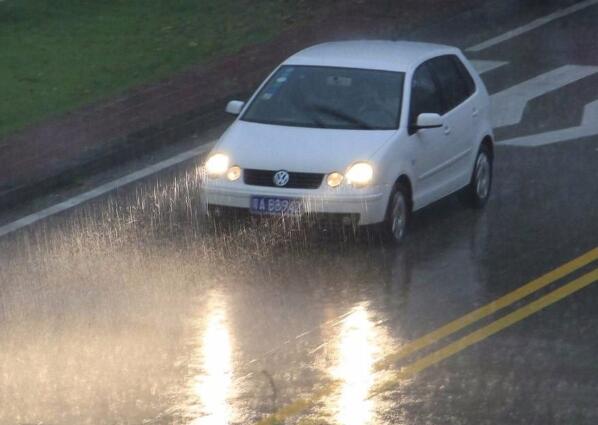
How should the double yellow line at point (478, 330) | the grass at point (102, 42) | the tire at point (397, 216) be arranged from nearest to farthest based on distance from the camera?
1. the double yellow line at point (478, 330)
2. the tire at point (397, 216)
3. the grass at point (102, 42)

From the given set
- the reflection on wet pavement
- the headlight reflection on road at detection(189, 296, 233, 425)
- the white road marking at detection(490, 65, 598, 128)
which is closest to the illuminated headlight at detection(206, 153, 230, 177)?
the reflection on wet pavement

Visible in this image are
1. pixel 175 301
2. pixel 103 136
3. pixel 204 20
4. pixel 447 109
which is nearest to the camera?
pixel 175 301

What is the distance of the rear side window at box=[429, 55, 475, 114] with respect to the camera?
13.7m

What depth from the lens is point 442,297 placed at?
11.0 meters

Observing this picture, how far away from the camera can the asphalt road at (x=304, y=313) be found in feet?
28.3

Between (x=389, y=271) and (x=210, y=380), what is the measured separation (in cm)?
300

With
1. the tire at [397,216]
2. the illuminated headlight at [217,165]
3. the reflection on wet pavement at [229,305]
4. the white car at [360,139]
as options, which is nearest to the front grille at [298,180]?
the white car at [360,139]

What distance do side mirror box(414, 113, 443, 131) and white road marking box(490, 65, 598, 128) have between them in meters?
4.79

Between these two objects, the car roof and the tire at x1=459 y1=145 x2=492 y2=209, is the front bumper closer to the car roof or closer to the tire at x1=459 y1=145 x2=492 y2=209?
the car roof

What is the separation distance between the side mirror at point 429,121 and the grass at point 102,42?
6209 mm

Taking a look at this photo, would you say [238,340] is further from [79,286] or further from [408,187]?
[408,187]

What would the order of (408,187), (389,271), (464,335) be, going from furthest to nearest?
(408,187), (389,271), (464,335)

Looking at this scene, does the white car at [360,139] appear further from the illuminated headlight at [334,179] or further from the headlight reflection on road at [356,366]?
the headlight reflection on road at [356,366]

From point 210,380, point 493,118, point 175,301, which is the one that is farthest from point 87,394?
point 493,118
